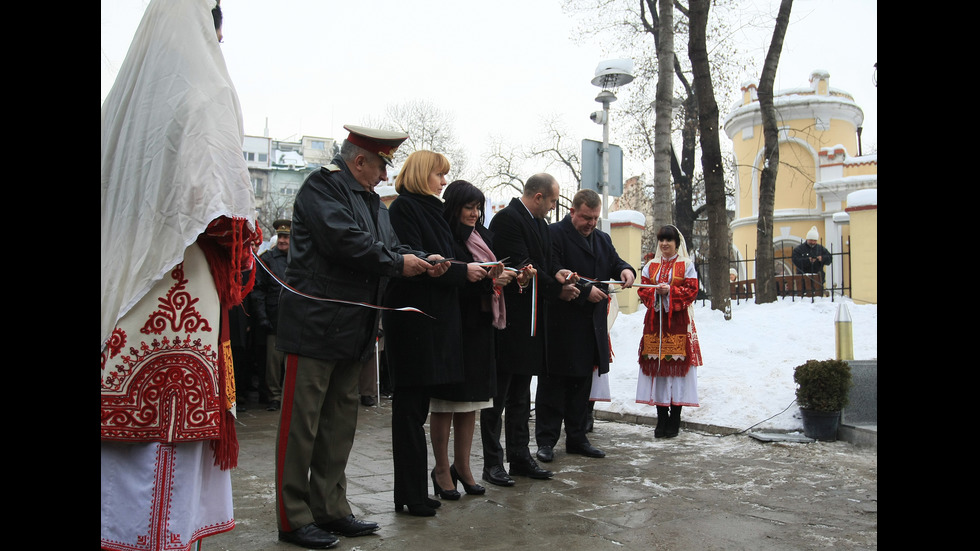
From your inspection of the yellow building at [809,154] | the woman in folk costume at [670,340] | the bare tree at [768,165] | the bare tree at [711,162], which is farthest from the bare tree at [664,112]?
the yellow building at [809,154]

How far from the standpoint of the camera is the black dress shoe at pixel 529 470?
16.7ft

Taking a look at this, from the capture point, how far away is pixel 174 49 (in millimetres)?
2607

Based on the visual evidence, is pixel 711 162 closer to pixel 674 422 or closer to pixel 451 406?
pixel 674 422

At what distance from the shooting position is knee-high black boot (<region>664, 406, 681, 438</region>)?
6922 mm

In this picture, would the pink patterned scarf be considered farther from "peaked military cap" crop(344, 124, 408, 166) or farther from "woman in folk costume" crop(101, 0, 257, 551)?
"woman in folk costume" crop(101, 0, 257, 551)

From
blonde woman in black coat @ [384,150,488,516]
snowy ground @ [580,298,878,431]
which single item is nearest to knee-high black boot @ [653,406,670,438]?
snowy ground @ [580,298,878,431]

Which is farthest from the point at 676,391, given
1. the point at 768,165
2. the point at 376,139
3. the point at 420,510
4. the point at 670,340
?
the point at 768,165

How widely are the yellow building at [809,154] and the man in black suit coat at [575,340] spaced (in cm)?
2451

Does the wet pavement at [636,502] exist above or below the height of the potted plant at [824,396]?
below

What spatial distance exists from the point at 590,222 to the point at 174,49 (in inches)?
158

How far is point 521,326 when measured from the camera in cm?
514

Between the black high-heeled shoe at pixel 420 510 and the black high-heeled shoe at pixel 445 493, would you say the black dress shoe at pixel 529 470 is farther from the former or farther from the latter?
the black high-heeled shoe at pixel 420 510

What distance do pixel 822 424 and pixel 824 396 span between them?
9.6 inches
